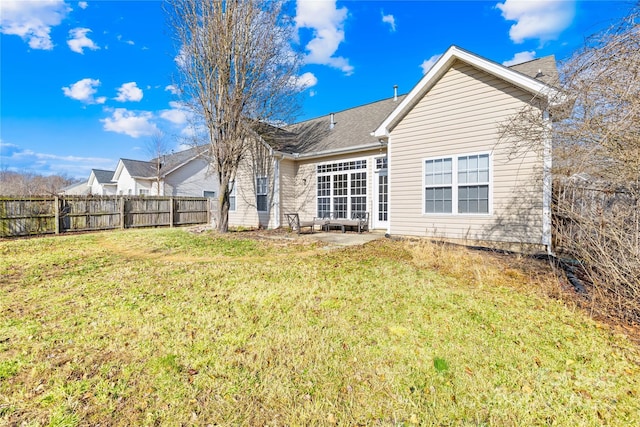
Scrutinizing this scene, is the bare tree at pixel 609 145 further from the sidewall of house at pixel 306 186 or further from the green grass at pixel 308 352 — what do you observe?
the sidewall of house at pixel 306 186

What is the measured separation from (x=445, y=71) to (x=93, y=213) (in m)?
16.2

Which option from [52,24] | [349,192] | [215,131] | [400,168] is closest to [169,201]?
[215,131]

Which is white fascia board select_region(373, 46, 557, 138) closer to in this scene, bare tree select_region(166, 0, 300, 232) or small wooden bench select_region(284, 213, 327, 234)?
small wooden bench select_region(284, 213, 327, 234)

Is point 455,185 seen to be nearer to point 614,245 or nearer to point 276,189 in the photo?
point 614,245

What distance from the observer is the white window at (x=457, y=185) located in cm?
762

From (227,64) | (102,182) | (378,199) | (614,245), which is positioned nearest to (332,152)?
(378,199)

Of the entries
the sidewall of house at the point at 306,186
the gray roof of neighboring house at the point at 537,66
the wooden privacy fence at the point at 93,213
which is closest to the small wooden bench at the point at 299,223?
the sidewall of house at the point at 306,186

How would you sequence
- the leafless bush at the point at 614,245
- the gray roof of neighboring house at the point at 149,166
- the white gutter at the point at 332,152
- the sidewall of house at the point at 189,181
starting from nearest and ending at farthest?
the leafless bush at the point at 614,245, the white gutter at the point at 332,152, the sidewall of house at the point at 189,181, the gray roof of neighboring house at the point at 149,166

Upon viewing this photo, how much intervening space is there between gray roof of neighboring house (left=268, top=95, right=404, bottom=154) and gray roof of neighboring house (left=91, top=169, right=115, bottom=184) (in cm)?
2723

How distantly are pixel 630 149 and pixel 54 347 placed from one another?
6566 millimetres

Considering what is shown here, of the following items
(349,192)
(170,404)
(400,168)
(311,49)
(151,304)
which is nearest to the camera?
(170,404)

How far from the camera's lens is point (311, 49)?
12438 millimetres

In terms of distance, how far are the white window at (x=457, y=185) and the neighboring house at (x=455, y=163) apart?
0.08ft

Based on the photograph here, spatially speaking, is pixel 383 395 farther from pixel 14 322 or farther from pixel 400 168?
pixel 400 168
